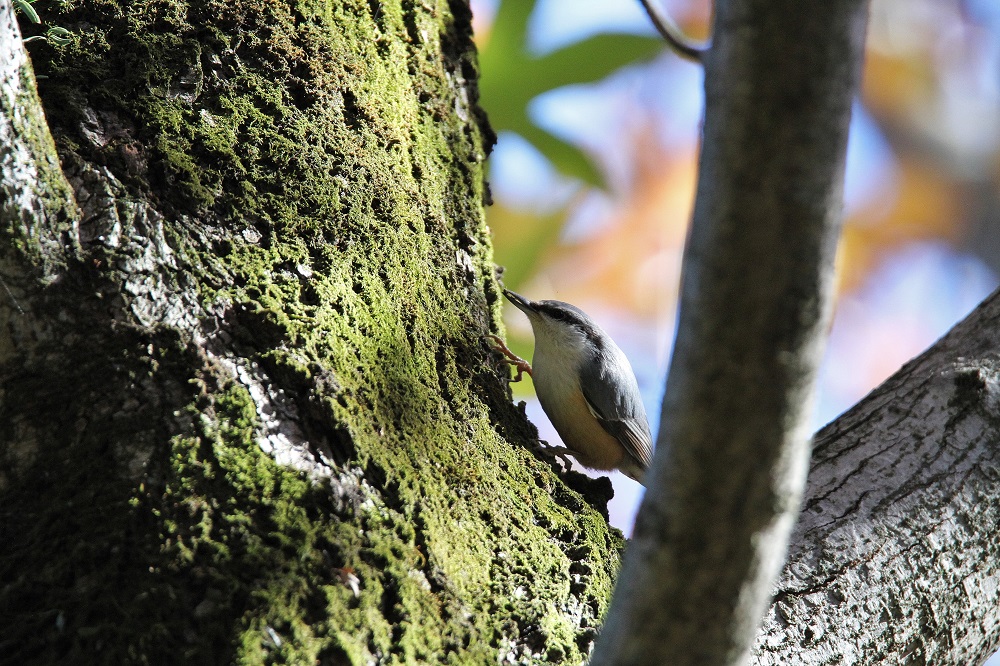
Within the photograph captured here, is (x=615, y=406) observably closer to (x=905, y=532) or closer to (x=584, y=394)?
(x=584, y=394)

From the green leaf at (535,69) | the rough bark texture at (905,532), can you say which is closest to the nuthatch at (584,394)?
the green leaf at (535,69)

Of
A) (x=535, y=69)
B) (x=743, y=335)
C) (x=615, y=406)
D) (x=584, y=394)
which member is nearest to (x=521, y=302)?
(x=584, y=394)

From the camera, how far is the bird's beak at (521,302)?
10.8 feet

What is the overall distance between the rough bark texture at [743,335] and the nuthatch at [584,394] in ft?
7.03

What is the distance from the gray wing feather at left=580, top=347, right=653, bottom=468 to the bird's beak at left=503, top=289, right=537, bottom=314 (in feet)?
1.09

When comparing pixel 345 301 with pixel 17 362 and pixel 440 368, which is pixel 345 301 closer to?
pixel 440 368

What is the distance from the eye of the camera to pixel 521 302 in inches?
131

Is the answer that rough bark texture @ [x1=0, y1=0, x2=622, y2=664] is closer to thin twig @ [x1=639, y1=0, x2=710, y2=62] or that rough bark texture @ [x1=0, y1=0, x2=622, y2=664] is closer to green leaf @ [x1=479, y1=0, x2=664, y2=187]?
thin twig @ [x1=639, y1=0, x2=710, y2=62]

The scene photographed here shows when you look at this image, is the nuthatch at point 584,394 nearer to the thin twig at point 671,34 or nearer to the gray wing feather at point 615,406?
the gray wing feather at point 615,406

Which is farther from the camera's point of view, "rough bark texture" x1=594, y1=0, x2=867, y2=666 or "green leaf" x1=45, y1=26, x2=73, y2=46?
"green leaf" x1=45, y1=26, x2=73, y2=46

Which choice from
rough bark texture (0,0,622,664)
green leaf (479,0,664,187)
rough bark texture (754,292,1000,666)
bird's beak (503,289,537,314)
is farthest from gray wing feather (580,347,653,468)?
rough bark texture (0,0,622,664)

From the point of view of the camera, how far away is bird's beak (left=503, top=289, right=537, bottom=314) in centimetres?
330

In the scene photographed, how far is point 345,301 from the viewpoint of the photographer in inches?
60.2

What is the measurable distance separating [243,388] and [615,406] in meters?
2.03
